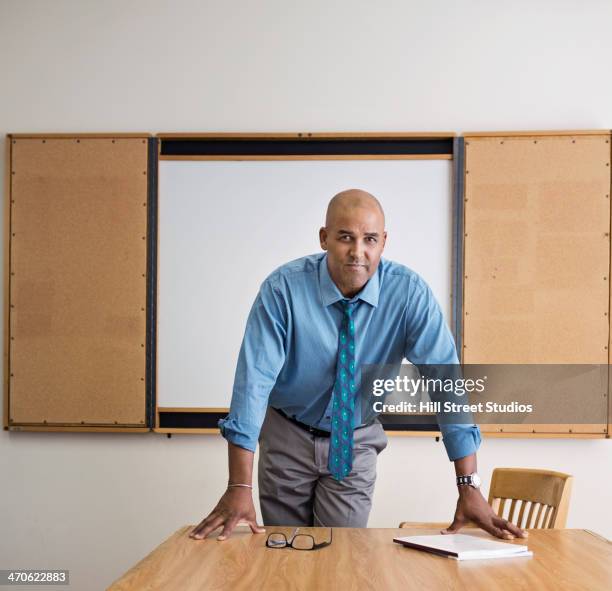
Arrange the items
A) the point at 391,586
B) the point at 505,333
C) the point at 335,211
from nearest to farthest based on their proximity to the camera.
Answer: the point at 391,586 < the point at 335,211 < the point at 505,333

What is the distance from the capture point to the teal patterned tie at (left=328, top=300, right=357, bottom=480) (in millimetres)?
2281

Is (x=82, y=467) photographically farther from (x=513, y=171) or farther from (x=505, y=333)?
(x=513, y=171)

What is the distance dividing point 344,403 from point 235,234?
1491mm

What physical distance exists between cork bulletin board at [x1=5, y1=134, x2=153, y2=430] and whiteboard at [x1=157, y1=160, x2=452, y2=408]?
0.14 meters

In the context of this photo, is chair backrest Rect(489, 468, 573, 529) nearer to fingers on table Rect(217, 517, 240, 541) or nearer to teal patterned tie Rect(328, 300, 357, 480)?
teal patterned tie Rect(328, 300, 357, 480)

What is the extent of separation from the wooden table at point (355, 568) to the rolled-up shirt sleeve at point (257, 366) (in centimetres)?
28

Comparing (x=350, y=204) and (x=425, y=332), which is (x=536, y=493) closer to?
(x=425, y=332)

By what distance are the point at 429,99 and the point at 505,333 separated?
1.15 metres

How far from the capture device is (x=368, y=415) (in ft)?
8.04

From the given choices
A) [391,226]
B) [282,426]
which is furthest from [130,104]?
[282,426]

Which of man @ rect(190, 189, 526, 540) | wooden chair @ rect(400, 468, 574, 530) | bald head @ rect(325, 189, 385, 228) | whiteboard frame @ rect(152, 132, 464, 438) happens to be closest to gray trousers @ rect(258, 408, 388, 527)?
man @ rect(190, 189, 526, 540)

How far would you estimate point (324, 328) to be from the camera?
2.32m

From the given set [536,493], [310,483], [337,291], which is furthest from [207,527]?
[536,493]

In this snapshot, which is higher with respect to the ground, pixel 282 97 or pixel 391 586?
pixel 282 97
